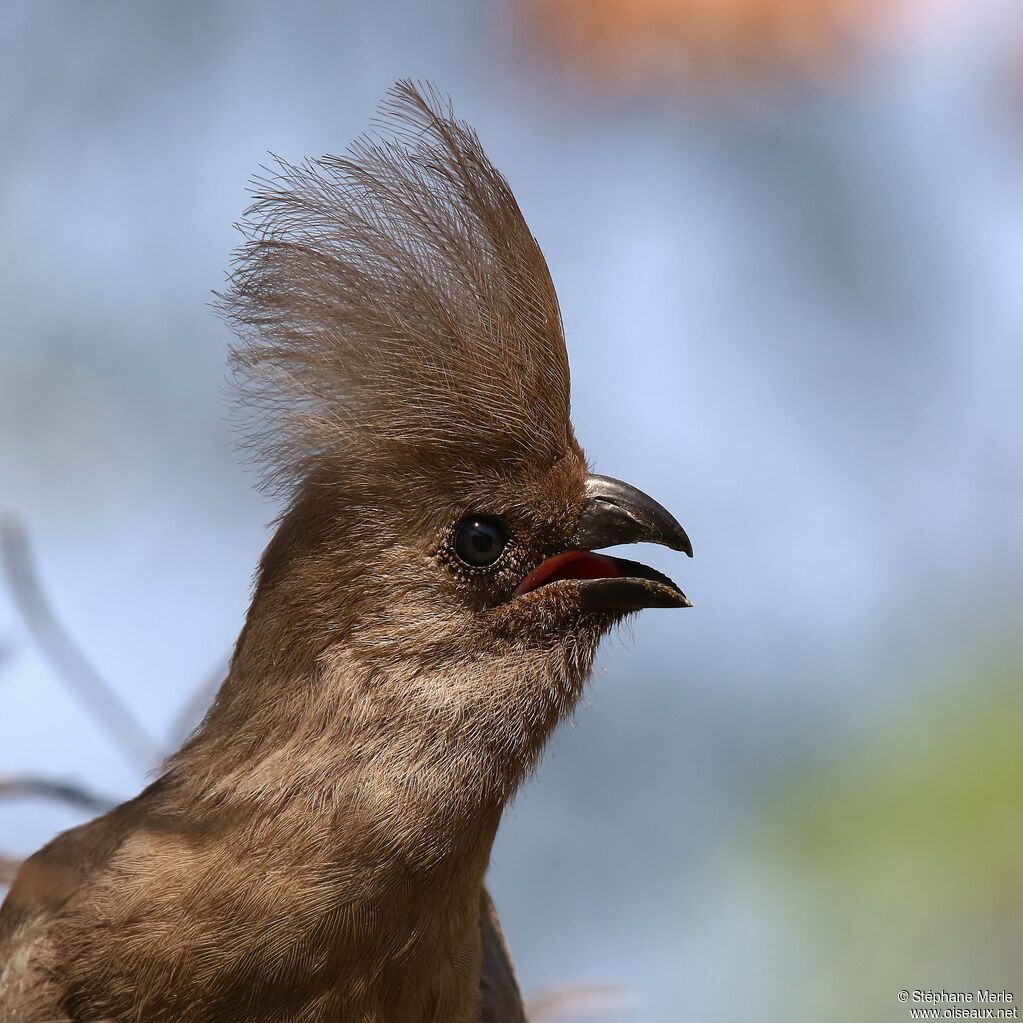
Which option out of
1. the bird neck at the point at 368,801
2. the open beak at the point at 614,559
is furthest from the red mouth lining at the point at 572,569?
the bird neck at the point at 368,801

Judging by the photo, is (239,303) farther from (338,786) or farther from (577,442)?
(338,786)

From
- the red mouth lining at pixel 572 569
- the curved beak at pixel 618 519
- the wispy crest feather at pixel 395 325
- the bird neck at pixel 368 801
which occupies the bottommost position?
the bird neck at pixel 368 801

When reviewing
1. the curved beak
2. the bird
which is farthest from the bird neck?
the curved beak

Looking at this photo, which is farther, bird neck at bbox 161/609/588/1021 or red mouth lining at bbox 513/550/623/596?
red mouth lining at bbox 513/550/623/596

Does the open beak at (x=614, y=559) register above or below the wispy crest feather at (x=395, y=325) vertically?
below

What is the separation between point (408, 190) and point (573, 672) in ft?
3.29

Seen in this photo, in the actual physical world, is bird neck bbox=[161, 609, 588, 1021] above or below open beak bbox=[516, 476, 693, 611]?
below

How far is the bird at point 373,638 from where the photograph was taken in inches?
87.4

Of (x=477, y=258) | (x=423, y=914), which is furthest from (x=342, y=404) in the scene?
(x=423, y=914)

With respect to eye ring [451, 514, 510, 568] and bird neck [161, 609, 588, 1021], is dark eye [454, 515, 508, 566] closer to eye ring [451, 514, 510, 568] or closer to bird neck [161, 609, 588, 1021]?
eye ring [451, 514, 510, 568]

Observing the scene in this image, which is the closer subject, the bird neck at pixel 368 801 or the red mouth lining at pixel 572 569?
the bird neck at pixel 368 801

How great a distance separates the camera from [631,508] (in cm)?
248

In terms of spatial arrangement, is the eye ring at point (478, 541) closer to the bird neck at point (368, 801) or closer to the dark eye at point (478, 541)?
the dark eye at point (478, 541)

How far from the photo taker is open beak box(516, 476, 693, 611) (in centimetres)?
243
